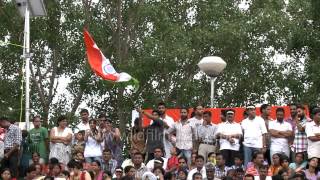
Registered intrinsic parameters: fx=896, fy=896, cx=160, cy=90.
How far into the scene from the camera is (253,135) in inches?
680

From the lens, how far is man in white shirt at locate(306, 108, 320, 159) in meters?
16.2

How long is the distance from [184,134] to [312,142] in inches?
106

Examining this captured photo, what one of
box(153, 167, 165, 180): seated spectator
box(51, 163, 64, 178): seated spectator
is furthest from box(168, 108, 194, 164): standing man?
box(51, 163, 64, 178): seated spectator

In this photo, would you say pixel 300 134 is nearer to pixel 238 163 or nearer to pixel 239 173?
pixel 238 163

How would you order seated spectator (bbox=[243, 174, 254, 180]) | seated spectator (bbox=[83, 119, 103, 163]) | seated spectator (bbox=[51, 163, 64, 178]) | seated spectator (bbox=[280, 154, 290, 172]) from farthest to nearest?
seated spectator (bbox=[83, 119, 103, 163]) → seated spectator (bbox=[51, 163, 64, 178]) → seated spectator (bbox=[280, 154, 290, 172]) → seated spectator (bbox=[243, 174, 254, 180])

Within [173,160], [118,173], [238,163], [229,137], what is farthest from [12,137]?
[238,163]

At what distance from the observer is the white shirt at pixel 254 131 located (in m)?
17.3

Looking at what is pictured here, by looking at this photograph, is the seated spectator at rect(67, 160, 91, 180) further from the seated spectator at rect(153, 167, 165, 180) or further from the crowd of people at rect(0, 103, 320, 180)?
the seated spectator at rect(153, 167, 165, 180)

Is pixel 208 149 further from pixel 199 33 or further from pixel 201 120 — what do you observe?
pixel 199 33

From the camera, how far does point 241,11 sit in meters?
31.0

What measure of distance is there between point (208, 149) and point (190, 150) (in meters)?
0.37

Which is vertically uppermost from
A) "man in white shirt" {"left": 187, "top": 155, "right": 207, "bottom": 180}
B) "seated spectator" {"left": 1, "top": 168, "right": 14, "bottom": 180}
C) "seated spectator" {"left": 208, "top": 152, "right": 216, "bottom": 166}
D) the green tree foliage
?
the green tree foliage

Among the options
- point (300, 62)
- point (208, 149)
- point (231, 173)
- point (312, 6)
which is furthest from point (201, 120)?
point (300, 62)

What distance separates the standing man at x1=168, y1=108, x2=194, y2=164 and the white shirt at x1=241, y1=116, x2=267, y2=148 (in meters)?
1.13
